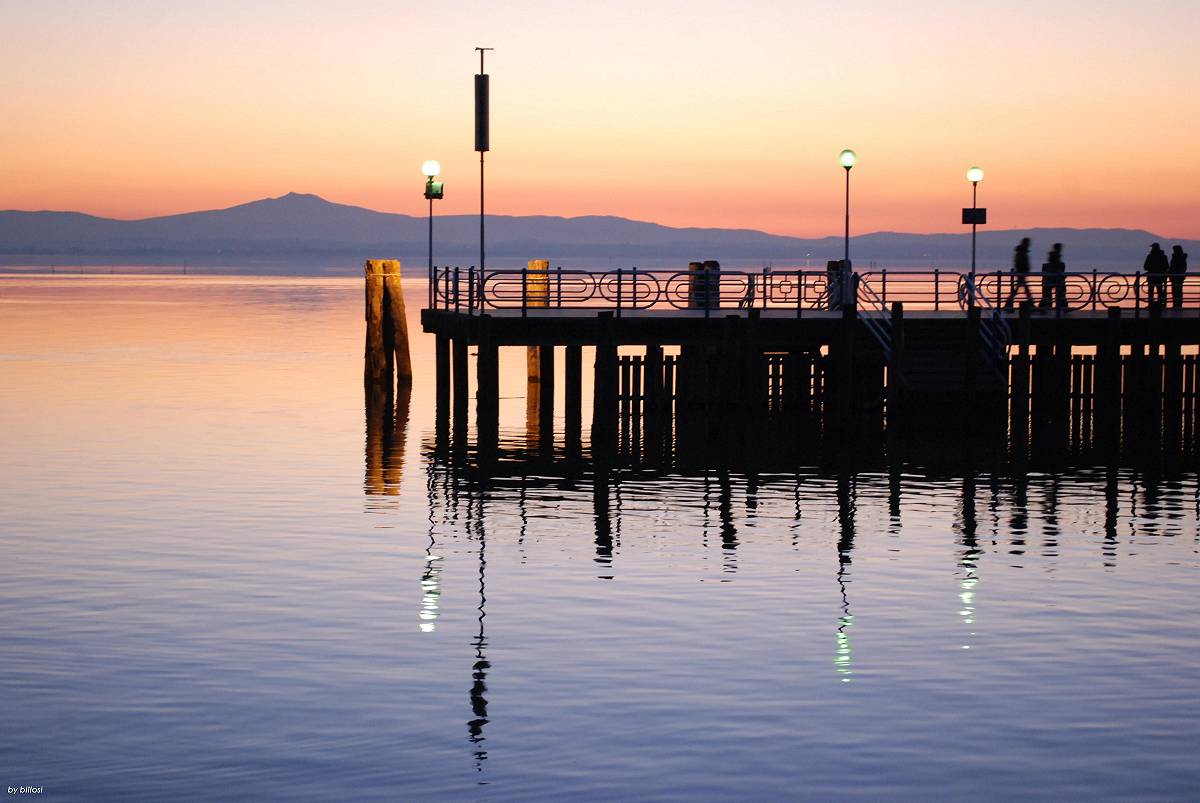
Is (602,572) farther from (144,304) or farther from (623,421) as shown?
(144,304)

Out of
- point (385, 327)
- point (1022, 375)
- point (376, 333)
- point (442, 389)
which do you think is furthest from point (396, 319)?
point (1022, 375)

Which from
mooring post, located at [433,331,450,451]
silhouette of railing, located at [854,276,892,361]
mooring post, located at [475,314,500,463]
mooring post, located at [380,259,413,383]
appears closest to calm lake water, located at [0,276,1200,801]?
mooring post, located at [475,314,500,463]

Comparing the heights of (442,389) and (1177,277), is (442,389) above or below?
below

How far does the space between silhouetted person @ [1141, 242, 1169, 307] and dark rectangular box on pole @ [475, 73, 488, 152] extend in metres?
13.3

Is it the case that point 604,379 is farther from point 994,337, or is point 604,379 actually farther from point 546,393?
point 994,337

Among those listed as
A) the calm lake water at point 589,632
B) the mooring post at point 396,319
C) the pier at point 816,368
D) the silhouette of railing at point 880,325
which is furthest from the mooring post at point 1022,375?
the mooring post at point 396,319

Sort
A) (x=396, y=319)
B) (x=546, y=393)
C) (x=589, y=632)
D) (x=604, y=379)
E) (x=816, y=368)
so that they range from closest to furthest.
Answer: (x=589, y=632), (x=604, y=379), (x=546, y=393), (x=816, y=368), (x=396, y=319)

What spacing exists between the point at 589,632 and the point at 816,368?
2294 cm

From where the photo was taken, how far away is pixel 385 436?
33312mm

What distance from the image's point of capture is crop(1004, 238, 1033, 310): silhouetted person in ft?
126

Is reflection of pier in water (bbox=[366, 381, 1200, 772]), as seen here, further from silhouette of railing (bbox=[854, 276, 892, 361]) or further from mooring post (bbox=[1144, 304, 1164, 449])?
mooring post (bbox=[1144, 304, 1164, 449])

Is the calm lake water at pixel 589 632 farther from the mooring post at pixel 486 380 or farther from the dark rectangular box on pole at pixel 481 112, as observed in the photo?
the dark rectangular box on pole at pixel 481 112

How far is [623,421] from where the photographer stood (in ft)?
118

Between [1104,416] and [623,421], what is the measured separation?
918 cm
